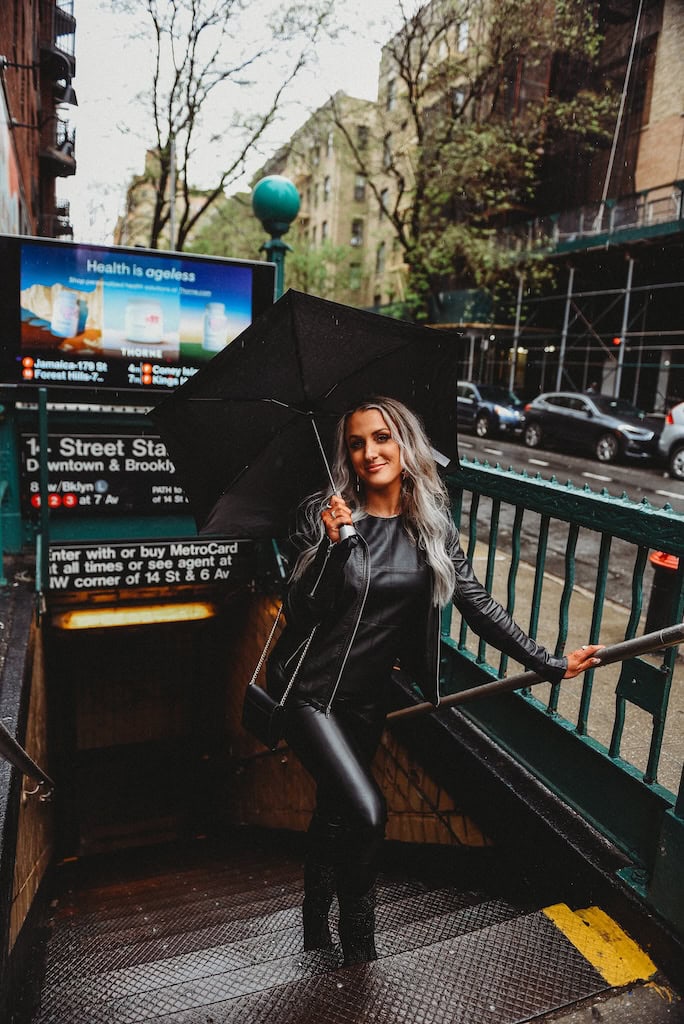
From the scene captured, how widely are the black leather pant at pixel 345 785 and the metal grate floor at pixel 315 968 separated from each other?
0.33 m

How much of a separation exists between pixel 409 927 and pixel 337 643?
1312 millimetres

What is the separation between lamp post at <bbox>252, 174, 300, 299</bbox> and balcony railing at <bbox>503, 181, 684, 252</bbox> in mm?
2756

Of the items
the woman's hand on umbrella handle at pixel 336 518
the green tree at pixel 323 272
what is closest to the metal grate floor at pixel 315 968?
the woman's hand on umbrella handle at pixel 336 518

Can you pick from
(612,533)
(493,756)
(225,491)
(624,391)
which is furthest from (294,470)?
(624,391)

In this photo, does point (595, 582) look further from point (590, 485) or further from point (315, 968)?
point (315, 968)

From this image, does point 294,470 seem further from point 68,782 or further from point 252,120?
point 252,120

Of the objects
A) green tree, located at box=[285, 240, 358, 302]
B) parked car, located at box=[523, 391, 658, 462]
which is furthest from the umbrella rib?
green tree, located at box=[285, 240, 358, 302]

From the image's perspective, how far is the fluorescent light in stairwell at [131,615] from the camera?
5.78m

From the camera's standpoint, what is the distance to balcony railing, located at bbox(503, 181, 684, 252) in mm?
3803

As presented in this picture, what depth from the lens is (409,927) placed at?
2670 millimetres

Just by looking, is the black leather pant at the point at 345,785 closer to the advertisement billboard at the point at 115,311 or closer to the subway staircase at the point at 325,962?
the subway staircase at the point at 325,962

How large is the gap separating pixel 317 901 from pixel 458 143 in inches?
906

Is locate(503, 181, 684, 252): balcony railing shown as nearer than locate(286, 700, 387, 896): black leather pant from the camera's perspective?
No

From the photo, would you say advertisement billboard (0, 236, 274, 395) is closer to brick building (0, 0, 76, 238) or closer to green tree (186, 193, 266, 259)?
brick building (0, 0, 76, 238)
